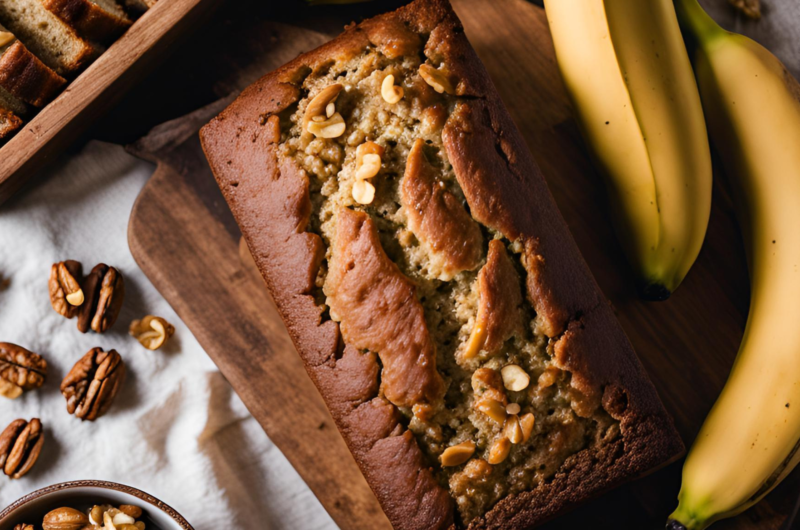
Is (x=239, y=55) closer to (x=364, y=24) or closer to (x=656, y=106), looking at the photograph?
(x=364, y=24)

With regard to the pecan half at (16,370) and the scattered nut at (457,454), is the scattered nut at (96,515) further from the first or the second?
the scattered nut at (457,454)

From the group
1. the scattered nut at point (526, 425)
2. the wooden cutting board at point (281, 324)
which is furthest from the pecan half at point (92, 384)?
the scattered nut at point (526, 425)

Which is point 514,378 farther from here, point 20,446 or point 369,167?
point 20,446

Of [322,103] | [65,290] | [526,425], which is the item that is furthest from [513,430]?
[65,290]

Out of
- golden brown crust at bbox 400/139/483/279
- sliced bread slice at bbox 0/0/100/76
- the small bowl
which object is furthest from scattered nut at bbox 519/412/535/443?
sliced bread slice at bbox 0/0/100/76

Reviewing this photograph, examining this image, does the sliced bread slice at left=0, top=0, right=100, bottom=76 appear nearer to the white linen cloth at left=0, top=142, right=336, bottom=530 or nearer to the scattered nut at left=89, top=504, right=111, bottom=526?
the white linen cloth at left=0, top=142, right=336, bottom=530

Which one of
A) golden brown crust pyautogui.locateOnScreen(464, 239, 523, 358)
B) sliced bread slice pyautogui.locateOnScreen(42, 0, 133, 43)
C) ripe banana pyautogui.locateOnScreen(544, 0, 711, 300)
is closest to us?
golden brown crust pyautogui.locateOnScreen(464, 239, 523, 358)

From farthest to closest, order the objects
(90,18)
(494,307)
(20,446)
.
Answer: (20,446)
(90,18)
(494,307)
